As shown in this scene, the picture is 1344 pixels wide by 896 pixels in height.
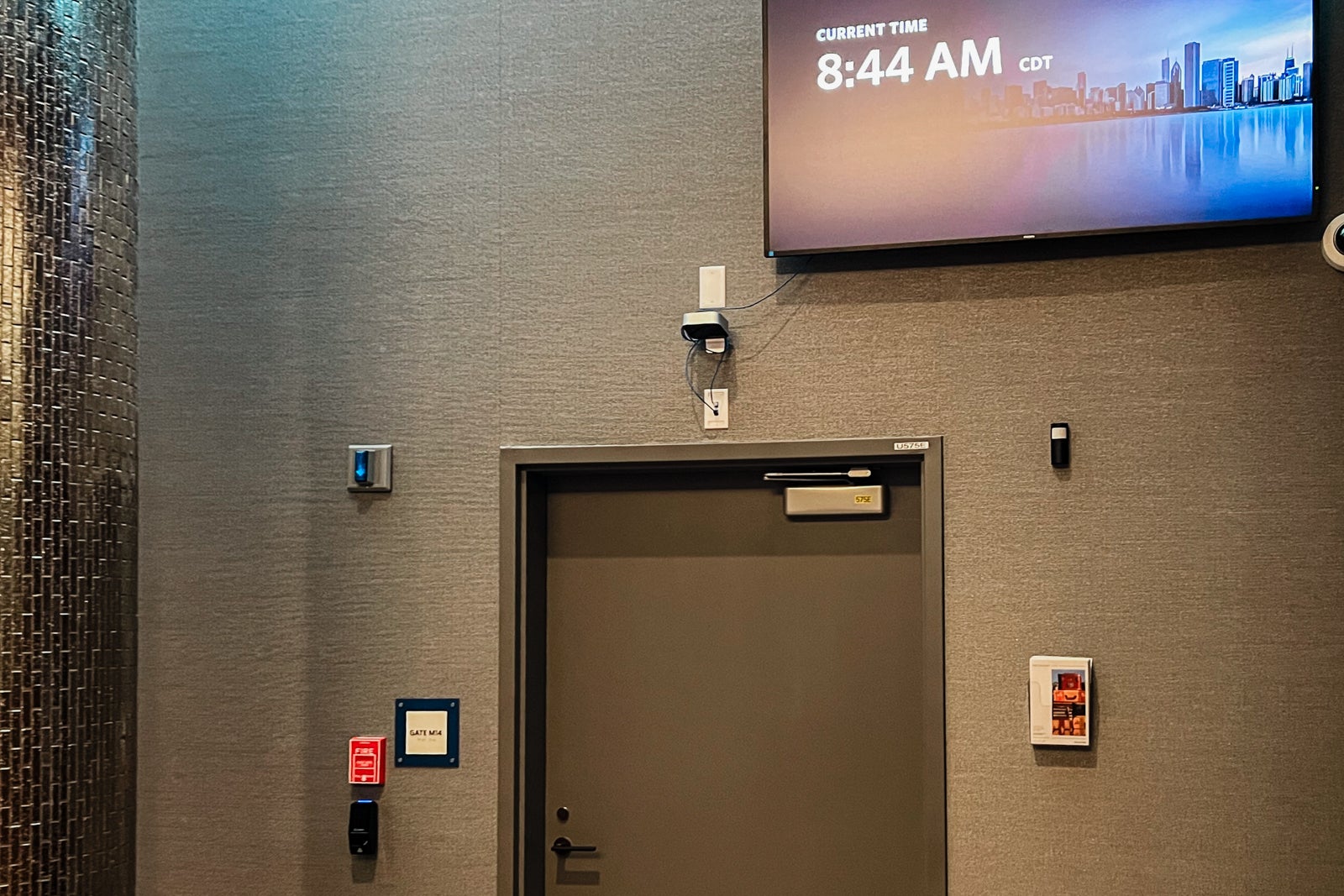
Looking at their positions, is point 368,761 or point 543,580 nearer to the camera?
point 368,761

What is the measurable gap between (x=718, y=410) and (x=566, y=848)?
4.21 feet

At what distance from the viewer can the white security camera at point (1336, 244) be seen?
3.03 meters

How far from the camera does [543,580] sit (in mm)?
3670

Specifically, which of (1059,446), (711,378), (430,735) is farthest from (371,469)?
(1059,446)

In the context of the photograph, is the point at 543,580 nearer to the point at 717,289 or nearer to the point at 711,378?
the point at 711,378

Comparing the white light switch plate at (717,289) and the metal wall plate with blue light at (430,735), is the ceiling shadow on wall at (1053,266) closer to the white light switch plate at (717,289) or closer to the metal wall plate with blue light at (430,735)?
the white light switch plate at (717,289)

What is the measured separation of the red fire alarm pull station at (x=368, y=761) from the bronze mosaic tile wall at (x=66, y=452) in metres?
0.67

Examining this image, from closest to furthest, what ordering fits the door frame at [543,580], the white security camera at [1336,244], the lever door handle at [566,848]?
the white security camera at [1336,244] < the door frame at [543,580] < the lever door handle at [566,848]

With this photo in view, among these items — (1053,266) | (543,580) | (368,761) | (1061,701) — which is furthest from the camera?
(543,580)

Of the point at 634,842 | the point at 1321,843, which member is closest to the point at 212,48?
the point at 634,842

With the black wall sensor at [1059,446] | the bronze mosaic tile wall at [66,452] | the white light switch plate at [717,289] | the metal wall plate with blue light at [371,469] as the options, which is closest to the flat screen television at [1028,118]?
the white light switch plate at [717,289]

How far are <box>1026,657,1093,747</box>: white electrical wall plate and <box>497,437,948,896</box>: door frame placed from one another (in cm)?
23

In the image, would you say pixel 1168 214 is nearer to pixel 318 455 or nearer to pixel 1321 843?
pixel 1321 843

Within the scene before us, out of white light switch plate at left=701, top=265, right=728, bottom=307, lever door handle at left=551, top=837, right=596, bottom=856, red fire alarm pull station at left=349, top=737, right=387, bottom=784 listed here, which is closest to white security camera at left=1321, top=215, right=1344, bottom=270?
white light switch plate at left=701, top=265, right=728, bottom=307
